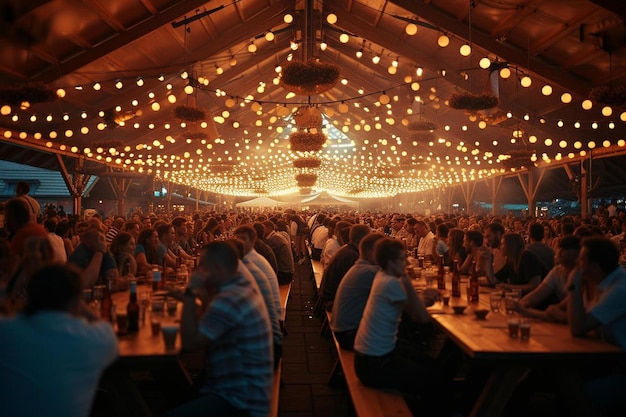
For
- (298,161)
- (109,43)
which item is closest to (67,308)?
(109,43)

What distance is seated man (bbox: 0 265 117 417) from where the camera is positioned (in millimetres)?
1956

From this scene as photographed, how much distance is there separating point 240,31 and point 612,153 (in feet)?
27.9

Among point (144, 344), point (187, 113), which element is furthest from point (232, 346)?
point (187, 113)

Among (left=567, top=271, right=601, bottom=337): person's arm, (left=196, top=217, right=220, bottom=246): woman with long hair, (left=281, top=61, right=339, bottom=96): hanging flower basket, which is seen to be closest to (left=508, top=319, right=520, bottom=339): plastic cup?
(left=567, top=271, right=601, bottom=337): person's arm

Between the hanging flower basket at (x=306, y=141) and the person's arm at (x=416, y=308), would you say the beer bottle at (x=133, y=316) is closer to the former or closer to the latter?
the person's arm at (x=416, y=308)

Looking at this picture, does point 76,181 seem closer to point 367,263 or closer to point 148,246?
point 148,246

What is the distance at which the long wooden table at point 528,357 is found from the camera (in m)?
2.86

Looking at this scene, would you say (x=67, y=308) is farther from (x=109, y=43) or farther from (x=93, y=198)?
(x=93, y=198)

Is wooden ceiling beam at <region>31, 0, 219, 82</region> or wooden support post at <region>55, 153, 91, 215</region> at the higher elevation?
wooden ceiling beam at <region>31, 0, 219, 82</region>

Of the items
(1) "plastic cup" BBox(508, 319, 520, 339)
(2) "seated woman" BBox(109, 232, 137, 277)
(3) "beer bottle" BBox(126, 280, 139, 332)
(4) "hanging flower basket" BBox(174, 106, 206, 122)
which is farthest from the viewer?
(4) "hanging flower basket" BBox(174, 106, 206, 122)

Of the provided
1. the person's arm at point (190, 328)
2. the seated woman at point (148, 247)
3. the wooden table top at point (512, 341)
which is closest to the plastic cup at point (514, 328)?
the wooden table top at point (512, 341)

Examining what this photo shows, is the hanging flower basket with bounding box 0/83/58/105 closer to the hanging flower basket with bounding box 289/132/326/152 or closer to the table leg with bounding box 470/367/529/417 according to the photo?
the hanging flower basket with bounding box 289/132/326/152

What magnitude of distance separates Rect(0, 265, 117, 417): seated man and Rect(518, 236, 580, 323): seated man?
2672mm

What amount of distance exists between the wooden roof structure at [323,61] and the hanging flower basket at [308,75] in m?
1.41
